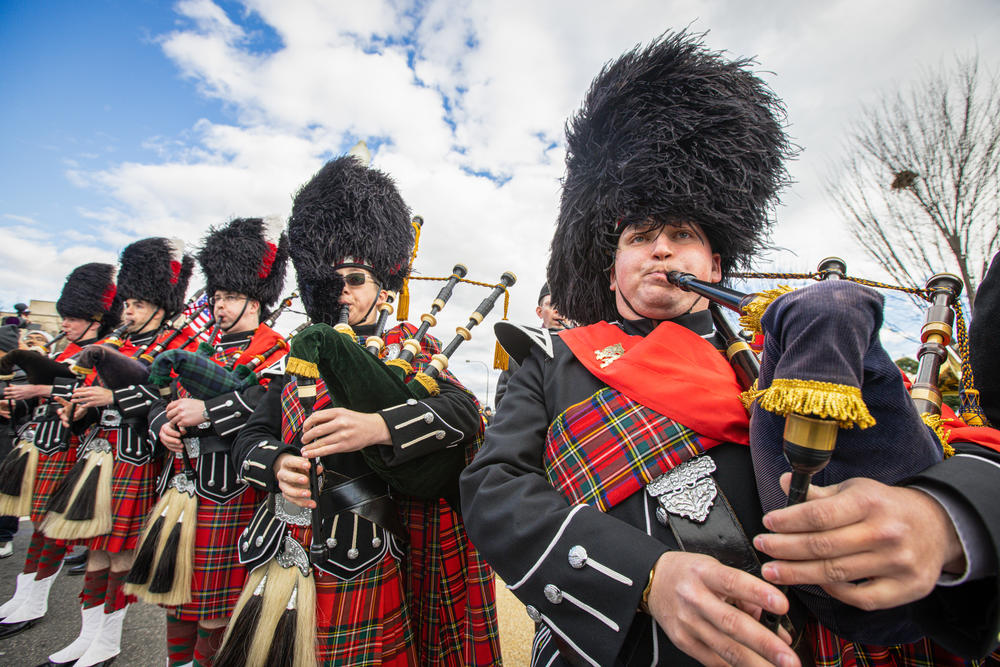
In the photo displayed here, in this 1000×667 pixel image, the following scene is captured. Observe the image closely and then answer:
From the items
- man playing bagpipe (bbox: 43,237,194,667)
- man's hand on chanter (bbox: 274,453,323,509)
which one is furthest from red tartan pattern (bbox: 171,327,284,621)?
man's hand on chanter (bbox: 274,453,323,509)

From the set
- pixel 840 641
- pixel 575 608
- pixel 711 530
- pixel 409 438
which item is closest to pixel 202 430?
pixel 409 438

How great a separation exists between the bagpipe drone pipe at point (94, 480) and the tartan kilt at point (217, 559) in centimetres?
130

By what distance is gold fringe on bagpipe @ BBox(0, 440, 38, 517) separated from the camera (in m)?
4.46

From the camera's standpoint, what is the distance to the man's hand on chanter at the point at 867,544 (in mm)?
677

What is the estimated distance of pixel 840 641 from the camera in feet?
3.60

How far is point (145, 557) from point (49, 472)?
299 centimetres

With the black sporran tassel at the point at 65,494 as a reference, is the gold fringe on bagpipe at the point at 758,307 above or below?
above

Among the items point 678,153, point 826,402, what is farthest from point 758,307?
point 678,153

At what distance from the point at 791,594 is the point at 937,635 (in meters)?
0.25

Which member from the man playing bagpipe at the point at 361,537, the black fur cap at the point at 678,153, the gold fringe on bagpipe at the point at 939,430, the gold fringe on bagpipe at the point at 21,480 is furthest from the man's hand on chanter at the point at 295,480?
the gold fringe on bagpipe at the point at 21,480

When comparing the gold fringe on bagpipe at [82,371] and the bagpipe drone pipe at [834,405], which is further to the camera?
the gold fringe on bagpipe at [82,371]

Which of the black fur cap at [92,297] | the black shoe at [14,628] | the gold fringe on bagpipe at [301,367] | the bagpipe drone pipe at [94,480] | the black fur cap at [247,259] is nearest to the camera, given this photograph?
the gold fringe on bagpipe at [301,367]

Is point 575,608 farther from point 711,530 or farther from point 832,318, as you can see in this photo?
point 832,318

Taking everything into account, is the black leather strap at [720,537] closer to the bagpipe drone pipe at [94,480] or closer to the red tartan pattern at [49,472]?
the bagpipe drone pipe at [94,480]
